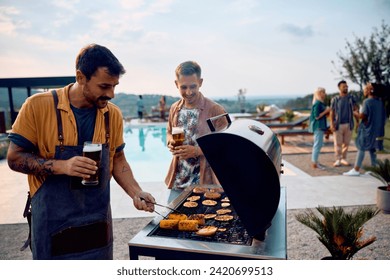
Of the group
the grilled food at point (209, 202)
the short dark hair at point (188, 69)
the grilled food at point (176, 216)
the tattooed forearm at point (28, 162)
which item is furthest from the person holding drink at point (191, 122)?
the tattooed forearm at point (28, 162)

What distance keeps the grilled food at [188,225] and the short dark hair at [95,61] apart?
0.96 meters

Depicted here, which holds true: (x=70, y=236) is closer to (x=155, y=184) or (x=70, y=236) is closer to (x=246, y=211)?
(x=246, y=211)

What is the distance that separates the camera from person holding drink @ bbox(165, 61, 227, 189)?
2885 millimetres

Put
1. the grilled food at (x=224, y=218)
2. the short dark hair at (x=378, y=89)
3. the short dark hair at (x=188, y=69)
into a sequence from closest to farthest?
the grilled food at (x=224, y=218) < the short dark hair at (x=188, y=69) < the short dark hair at (x=378, y=89)

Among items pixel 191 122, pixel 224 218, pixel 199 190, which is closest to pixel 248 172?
pixel 224 218

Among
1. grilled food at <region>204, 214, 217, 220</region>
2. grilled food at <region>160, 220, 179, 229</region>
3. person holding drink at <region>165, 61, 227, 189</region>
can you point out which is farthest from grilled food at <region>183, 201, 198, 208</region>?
person holding drink at <region>165, 61, 227, 189</region>

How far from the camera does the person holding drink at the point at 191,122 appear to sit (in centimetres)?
288

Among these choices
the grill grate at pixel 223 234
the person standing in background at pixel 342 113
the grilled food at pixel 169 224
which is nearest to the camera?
the grill grate at pixel 223 234

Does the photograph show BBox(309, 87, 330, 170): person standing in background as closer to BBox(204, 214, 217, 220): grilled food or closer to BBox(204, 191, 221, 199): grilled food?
BBox(204, 191, 221, 199): grilled food

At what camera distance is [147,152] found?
1127cm

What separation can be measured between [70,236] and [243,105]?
67.8ft

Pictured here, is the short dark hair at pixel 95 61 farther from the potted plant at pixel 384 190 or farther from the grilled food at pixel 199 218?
the potted plant at pixel 384 190

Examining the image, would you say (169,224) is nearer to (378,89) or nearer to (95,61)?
(95,61)

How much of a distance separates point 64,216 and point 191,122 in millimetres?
1543
